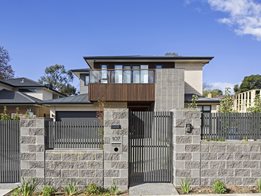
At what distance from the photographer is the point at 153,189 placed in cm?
747

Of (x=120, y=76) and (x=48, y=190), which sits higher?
(x=120, y=76)

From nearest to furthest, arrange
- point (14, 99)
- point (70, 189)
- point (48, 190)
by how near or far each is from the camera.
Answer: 1. point (48, 190)
2. point (70, 189)
3. point (14, 99)

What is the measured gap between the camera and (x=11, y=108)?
2523cm

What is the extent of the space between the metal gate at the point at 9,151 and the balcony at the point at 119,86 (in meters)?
10.6

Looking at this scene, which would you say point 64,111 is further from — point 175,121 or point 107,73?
point 175,121

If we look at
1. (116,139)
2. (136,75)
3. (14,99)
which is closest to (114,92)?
(136,75)

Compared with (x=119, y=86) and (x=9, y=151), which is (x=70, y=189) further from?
(x=119, y=86)

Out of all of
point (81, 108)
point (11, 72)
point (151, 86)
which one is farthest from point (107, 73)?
point (11, 72)

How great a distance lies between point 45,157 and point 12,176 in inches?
53.1

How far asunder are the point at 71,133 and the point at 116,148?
139 cm

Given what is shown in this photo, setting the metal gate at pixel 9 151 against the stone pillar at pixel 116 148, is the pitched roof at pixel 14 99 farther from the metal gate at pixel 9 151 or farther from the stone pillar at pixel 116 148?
the stone pillar at pixel 116 148

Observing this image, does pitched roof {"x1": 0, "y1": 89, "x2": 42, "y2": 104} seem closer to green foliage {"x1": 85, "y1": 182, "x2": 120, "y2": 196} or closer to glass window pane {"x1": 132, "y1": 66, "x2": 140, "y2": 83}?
glass window pane {"x1": 132, "y1": 66, "x2": 140, "y2": 83}

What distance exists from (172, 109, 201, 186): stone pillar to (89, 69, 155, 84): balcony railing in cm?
1084

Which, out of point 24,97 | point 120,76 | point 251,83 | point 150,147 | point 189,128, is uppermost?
point 251,83
